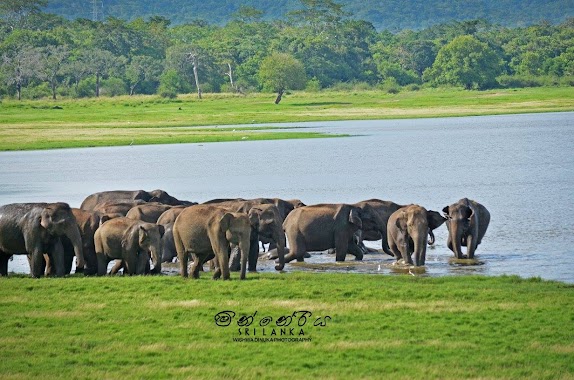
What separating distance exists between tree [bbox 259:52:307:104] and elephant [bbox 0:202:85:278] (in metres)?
88.2

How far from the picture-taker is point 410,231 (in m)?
20.6

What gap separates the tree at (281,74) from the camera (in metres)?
108

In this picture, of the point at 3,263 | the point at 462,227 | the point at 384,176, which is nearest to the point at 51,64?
the point at 384,176

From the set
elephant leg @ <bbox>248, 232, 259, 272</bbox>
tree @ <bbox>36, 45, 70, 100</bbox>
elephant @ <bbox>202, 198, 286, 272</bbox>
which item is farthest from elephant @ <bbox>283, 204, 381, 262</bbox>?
tree @ <bbox>36, 45, 70, 100</bbox>

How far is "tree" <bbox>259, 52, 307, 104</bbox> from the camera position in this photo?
354 feet

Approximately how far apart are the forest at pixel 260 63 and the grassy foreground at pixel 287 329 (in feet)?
297

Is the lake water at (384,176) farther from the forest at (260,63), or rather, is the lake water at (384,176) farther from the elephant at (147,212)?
the forest at (260,63)

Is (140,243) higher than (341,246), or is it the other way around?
(140,243)

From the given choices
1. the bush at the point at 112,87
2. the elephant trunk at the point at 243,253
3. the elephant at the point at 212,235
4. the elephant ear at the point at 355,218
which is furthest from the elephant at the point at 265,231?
the bush at the point at 112,87

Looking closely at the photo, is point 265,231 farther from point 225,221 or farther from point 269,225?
point 225,221

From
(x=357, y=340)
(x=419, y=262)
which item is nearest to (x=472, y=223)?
(x=419, y=262)

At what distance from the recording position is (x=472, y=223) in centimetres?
2197

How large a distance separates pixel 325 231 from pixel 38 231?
5.66 meters

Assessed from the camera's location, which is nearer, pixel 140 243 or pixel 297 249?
pixel 140 243
